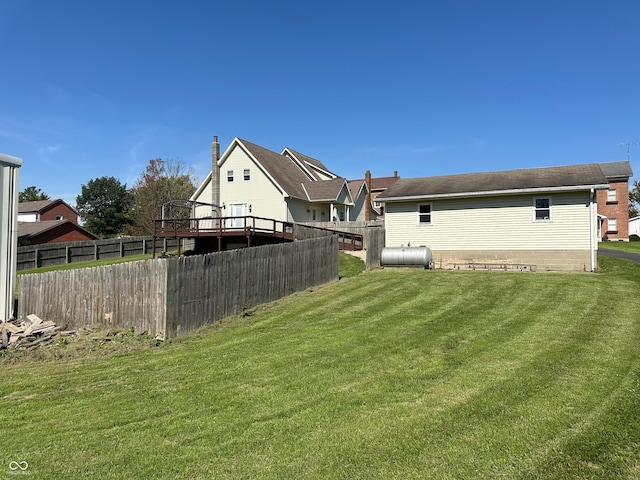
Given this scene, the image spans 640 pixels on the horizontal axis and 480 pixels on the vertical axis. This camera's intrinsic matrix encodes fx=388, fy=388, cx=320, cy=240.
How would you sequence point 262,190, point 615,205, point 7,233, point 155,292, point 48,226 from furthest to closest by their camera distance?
point 615,205 < point 48,226 < point 262,190 < point 7,233 < point 155,292

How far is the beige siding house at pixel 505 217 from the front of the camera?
18.1m

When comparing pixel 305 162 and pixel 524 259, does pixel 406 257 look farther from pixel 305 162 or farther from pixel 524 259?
pixel 305 162

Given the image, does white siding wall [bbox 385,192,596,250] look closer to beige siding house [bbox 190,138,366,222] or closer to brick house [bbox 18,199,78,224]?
beige siding house [bbox 190,138,366,222]

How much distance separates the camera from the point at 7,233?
10430mm

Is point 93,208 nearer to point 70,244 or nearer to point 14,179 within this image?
point 70,244

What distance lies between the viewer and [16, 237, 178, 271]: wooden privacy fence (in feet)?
82.9

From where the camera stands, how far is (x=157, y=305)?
8.87 m

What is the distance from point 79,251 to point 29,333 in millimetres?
21267

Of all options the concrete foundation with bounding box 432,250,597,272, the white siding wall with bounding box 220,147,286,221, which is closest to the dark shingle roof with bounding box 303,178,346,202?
the white siding wall with bounding box 220,147,286,221

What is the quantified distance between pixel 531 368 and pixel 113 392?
248 inches

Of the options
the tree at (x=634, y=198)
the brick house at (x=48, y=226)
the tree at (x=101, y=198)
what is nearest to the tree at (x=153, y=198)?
the brick house at (x=48, y=226)

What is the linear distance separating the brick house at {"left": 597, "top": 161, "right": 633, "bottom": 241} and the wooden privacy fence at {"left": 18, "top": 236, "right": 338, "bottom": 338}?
4258cm

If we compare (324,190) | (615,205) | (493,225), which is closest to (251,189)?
(324,190)

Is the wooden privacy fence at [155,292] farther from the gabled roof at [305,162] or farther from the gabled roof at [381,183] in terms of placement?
the gabled roof at [381,183]
